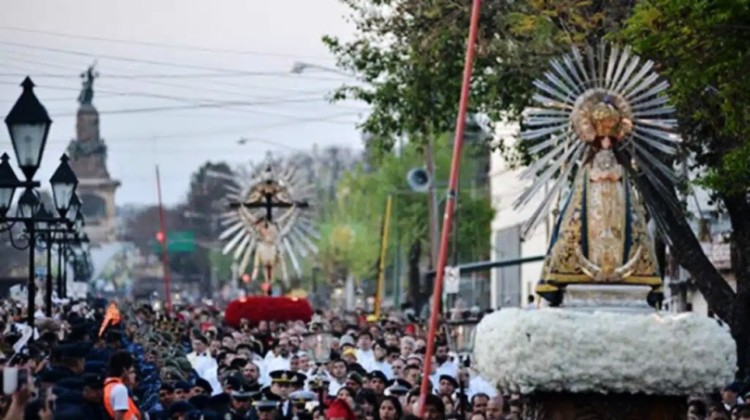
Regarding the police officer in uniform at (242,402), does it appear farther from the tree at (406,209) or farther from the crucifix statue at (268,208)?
the tree at (406,209)

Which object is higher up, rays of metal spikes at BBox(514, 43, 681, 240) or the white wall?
the white wall

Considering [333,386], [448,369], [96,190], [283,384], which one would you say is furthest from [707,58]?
[96,190]

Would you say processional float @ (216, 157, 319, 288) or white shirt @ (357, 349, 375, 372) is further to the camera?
processional float @ (216, 157, 319, 288)

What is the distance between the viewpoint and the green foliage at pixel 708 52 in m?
24.9

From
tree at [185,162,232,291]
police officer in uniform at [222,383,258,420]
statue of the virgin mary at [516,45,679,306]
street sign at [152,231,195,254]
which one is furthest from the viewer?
tree at [185,162,232,291]

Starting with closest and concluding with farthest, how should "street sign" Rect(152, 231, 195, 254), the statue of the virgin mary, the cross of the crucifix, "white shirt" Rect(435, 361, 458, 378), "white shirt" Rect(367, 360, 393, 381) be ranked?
the statue of the virgin mary < "white shirt" Rect(435, 361, 458, 378) < "white shirt" Rect(367, 360, 393, 381) < the cross of the crucifix < "street sign" Rect(152, 231, 195, 254)

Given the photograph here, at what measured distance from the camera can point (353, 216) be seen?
122m

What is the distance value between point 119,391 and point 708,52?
9.05m

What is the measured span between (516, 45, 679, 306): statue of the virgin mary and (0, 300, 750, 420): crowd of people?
1253 millimetres

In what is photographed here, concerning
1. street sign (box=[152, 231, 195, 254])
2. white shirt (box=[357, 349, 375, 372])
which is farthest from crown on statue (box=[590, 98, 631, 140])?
street sign (box=[152, 231, 195, 254])

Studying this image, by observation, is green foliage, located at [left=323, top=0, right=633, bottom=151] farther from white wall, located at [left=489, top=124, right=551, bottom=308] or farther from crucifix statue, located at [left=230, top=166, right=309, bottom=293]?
white wall, located at [left=489, top=124, right=551, bottom=308]

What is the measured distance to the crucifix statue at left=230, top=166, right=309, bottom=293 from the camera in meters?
61.2

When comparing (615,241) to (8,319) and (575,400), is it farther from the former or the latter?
(8,319)

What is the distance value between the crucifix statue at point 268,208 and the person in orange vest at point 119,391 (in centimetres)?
4109
